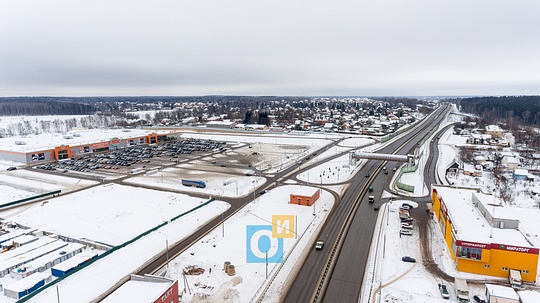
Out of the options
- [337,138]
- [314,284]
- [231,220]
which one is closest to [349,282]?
[314,284]

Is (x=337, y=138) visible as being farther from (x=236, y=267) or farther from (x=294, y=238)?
A: (x=236, y=267)

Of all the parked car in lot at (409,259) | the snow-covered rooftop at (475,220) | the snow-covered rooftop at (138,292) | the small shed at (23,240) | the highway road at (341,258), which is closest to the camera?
the snow-covered rooftop at (138,292)

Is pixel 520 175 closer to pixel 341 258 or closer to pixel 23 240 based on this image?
pixel 341 258

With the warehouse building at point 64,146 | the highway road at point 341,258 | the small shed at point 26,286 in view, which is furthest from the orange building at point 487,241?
the warehouse building at point 64,146

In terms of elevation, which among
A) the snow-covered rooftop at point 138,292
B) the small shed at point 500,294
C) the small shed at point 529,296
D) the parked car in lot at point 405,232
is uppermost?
the snow-covered rooftop at point 138,292

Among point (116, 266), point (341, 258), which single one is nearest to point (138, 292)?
point (116, 266)

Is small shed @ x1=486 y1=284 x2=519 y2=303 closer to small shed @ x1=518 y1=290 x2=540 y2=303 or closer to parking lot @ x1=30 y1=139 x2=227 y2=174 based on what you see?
small shed @ x1=518 y1=290 x2=540 y2=303

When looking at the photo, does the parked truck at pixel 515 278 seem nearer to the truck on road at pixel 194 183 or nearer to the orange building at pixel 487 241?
the orange building at pixel 487 241
